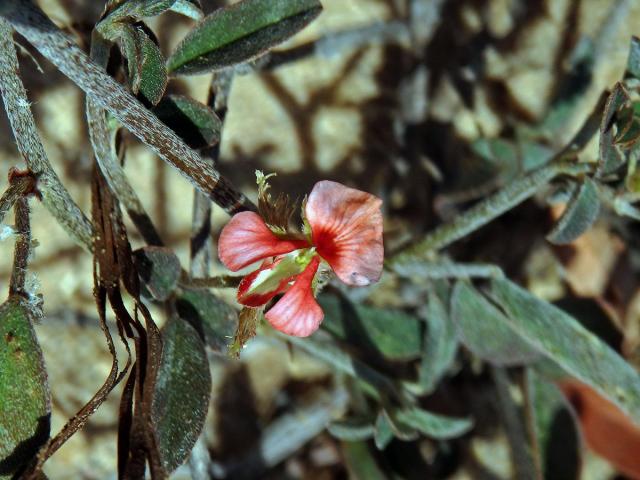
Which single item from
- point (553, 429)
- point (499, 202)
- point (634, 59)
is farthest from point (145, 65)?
point (553, 429)

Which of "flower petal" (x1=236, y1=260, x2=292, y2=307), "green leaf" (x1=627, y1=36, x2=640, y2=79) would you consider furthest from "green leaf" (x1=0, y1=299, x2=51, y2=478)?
"green leaf" (x1=627, y1=36, x2=640, y2=79)

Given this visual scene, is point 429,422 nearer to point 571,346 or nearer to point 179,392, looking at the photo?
point 571,346

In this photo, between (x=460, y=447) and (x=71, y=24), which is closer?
(x=71, y=24)

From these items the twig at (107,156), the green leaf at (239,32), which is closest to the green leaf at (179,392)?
the twig at (107,156)

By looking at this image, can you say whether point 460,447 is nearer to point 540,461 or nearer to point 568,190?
point 540,461

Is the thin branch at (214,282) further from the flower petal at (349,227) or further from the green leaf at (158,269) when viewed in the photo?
the flower petal at (349,227)

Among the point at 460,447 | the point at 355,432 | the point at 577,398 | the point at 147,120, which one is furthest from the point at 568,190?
the point at 460,447

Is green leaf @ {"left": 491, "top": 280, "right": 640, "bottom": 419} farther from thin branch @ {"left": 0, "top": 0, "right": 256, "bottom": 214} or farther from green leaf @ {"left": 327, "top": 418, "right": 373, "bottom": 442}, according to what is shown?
thin branch @ {"left": 0, "top": 0, "right": 256, "bottom": 214}
